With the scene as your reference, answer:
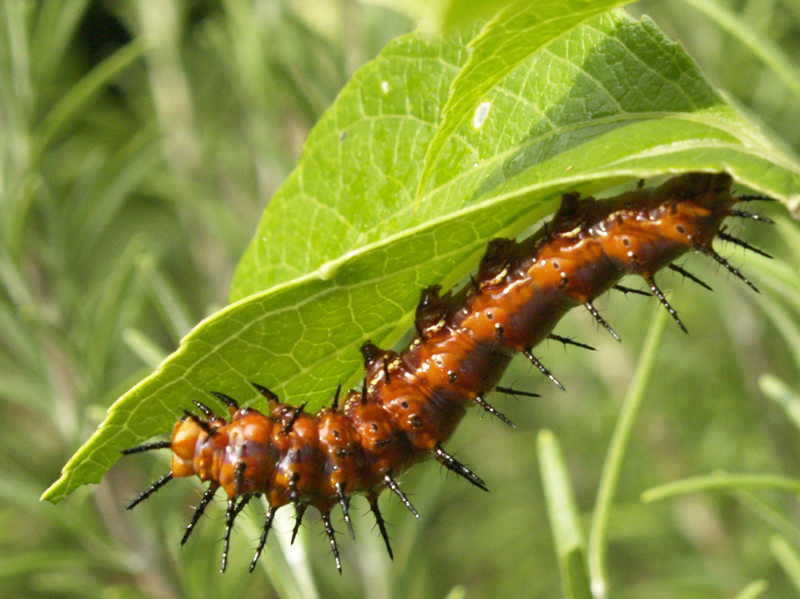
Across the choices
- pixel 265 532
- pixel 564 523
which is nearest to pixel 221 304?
pixel 265 532

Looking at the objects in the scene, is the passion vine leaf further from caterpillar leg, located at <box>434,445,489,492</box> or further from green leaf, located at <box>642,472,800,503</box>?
green leaf, located at <box>642,472,800,503</box>

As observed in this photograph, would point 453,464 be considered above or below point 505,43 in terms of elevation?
below

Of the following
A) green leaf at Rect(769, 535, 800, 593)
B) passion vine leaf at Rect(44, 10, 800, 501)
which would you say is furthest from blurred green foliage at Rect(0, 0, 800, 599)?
passion vine leaf at Rect(44, 10, 800, 501)

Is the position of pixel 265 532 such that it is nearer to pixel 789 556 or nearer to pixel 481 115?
pixel 481 115

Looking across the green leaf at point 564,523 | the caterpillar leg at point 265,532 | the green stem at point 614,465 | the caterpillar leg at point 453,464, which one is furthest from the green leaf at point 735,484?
the caterpillar leg at point 265,532

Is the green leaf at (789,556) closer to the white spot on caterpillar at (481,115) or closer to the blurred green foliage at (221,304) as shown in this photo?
the blurred green foliage at (221,304)

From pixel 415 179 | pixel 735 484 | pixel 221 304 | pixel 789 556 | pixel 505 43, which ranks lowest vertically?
pixel 789 556

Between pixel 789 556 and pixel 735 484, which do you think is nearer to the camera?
pixel 735 484
